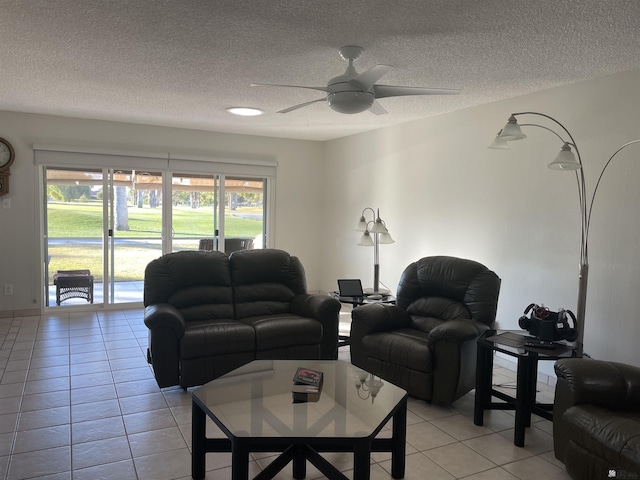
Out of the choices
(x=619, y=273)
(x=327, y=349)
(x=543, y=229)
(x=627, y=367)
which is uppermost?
(x=543, y=229)

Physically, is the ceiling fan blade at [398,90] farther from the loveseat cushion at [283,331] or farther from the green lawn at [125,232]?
the green lawn at [125,232]

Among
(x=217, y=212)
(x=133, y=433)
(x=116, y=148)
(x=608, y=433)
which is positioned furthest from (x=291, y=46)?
(x=217, y=212)

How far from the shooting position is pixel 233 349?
3.62 m

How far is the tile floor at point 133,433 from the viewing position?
2482 mm

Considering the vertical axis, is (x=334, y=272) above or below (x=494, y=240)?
below

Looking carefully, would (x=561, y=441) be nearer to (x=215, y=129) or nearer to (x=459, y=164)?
(x=459, y=164)

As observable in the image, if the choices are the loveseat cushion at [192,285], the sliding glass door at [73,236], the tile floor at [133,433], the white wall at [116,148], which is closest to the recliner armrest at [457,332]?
the tile floor at [133,433]

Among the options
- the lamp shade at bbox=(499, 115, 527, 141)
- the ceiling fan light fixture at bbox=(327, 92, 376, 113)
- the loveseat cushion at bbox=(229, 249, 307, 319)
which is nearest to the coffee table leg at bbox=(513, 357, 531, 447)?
the lamp shade at bbox=(499, 115, 527, 141)

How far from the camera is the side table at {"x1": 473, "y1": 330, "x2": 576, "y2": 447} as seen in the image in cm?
281

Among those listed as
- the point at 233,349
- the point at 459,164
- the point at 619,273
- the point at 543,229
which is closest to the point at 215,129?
the point at 459,164

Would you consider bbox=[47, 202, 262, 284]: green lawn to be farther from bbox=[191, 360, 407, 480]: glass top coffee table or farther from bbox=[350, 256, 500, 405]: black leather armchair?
bbox=[191, 360, 407, 480]: glass top coffee table

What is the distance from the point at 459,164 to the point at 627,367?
9.18 feet

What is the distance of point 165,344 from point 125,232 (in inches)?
128

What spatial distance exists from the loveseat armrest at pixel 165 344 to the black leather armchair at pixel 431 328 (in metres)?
1.36
